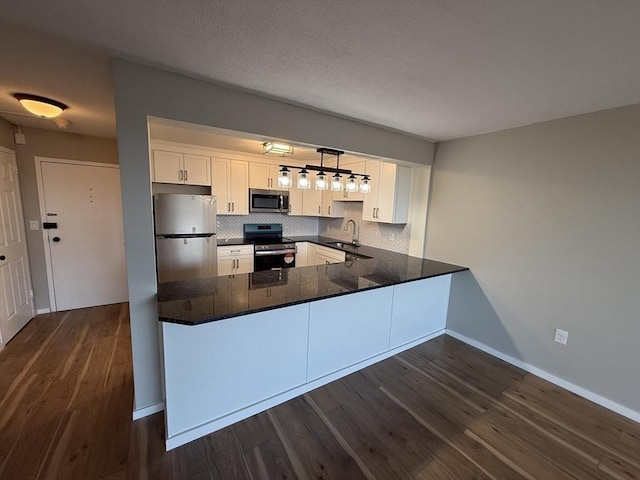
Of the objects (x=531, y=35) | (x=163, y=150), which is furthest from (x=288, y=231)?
(x=531, y=35)

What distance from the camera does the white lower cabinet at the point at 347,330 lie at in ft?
7.11

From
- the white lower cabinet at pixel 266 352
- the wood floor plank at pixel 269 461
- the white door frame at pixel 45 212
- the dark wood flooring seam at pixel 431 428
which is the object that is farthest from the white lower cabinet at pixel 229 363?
the white door frame at pixel 45 212

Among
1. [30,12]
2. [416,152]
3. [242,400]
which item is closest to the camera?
[30,12]

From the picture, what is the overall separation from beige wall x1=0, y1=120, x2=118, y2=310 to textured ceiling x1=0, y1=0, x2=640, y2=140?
151 centimetres

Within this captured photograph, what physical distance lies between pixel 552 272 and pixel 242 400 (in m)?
2.85

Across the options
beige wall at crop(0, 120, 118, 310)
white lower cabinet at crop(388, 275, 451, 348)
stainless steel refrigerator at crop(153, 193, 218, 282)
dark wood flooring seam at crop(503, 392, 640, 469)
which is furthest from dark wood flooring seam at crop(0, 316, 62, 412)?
dark wood flooring seam at crop(503, 392, 640, 469)

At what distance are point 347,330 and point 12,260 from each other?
12.4 feet

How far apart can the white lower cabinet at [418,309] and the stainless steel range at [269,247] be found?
6.14ft

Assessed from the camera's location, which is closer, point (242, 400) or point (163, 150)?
point (242, 400)

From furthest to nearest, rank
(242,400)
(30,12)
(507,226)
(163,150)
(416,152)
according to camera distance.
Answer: (163,150) → (416,152) → (507,226) → (242,400) → (30,12)

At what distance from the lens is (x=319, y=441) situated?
1740mm

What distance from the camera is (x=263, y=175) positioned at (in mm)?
4230

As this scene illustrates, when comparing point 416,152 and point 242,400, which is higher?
point 416,152

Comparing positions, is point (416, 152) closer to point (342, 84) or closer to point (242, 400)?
point (342, 84)
